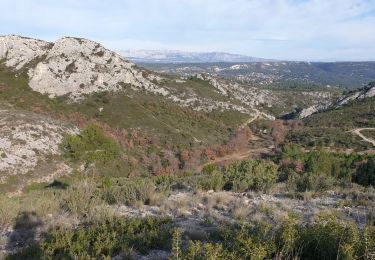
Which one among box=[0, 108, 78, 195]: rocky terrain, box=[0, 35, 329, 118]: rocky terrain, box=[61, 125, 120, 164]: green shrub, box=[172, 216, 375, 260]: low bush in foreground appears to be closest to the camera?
box=[172, 216, 375, 260]: low bush in foreground

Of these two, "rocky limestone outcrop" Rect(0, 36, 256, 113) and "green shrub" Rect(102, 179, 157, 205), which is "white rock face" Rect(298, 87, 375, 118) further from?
"green shrub" Rect(102, 179, 157, 205)

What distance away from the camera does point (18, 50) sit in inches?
3039

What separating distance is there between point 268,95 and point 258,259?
5992 inches

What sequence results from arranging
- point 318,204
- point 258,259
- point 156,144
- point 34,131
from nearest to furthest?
point 258,259 → point 318,204 → point 34,131 → point 156,144

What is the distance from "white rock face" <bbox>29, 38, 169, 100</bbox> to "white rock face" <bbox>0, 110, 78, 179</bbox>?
991 inches

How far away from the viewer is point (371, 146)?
2498 inches

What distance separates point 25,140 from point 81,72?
37105 millimetres

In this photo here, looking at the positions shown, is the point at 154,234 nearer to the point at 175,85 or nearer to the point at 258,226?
the point at 258,226

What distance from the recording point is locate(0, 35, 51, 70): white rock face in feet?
244

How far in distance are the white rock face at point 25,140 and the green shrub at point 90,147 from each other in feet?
4.09

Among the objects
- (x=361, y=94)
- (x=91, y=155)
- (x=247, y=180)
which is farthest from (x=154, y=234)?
(x=361, y=94)

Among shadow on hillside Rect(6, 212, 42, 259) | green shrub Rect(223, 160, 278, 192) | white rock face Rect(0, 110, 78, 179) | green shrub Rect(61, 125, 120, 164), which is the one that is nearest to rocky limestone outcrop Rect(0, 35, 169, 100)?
white rock face Rect(0, 110, 78, 179)

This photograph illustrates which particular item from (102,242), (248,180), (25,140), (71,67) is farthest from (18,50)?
(102,242)

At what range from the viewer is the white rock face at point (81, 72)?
68875 millimetres
